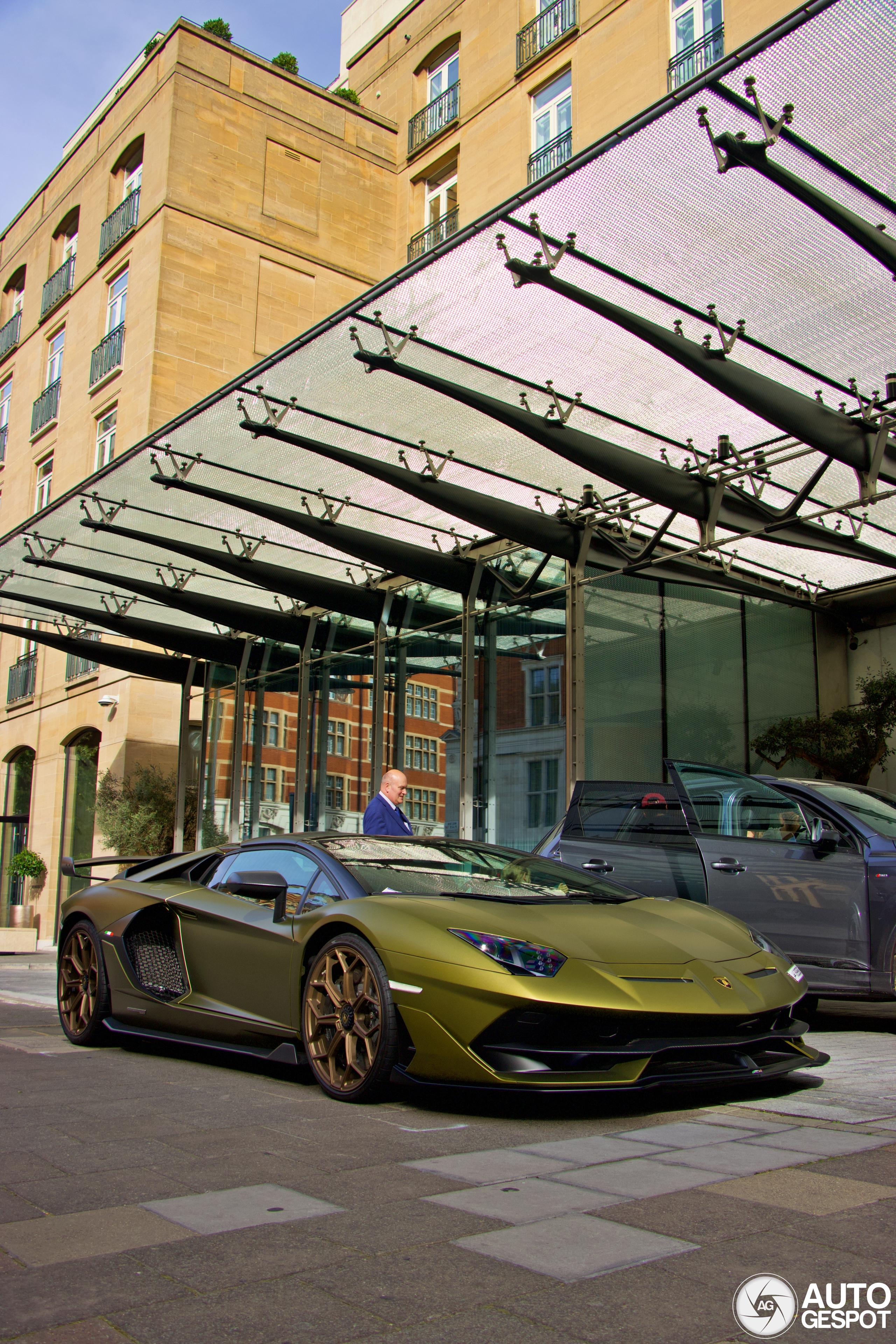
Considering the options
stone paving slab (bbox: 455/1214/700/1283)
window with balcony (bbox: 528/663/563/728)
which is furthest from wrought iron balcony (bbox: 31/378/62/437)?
stone paving slab (bbox: 455/1214/700/1283)

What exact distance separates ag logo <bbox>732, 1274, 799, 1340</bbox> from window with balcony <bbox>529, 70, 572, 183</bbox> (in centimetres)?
2120

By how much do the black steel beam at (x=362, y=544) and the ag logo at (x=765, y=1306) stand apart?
37.9ft

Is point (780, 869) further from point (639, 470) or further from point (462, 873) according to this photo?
point (639, 470)

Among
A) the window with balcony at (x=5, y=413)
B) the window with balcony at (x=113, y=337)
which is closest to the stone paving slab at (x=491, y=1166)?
the window with balcony at (x=113, y=337)

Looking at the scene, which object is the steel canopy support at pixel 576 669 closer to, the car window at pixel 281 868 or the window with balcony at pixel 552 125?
the car window at pixel 281 868

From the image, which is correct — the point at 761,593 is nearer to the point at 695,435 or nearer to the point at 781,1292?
the point at 695,435

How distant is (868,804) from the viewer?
24.4 ft

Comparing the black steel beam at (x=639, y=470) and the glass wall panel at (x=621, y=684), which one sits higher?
the black steel beam at (x=639, y=470)

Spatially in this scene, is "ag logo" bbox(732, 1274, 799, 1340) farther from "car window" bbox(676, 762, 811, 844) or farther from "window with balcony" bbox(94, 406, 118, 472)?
"window with balcony" bbox(94, 406, 118, 472)

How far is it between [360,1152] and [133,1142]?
80 centimetres

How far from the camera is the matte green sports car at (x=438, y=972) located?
3.93 metres

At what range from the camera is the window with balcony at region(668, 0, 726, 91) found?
17.7 meters

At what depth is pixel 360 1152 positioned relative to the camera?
3455mm

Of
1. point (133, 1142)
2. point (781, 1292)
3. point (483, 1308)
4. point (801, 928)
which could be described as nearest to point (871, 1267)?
point (781, 1292)
